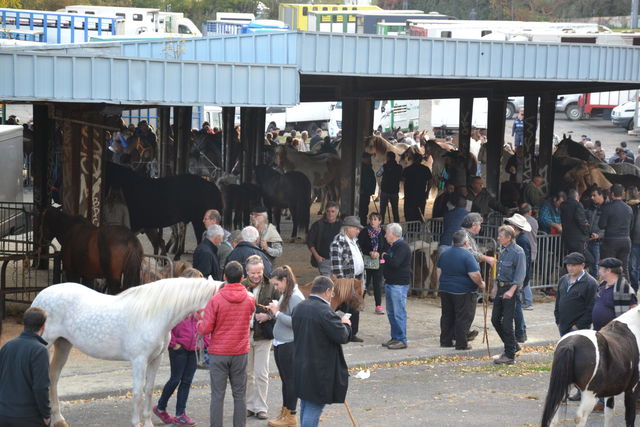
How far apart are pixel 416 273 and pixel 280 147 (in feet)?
35.8

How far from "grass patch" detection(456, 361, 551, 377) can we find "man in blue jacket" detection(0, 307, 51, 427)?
5.90 meters

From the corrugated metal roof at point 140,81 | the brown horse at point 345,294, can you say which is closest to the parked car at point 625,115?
the corrugated metal roof at point 140,81

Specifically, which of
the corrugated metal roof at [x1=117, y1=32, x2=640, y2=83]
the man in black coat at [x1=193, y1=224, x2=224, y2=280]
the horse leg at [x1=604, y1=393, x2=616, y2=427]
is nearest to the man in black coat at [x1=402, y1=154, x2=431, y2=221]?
the corrugated metal roof at [x1=117, y1=32, x2=640, y2=83]

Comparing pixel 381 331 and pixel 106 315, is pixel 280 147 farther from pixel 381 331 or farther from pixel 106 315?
pixel 106 315

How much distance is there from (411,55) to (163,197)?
17.9 ft

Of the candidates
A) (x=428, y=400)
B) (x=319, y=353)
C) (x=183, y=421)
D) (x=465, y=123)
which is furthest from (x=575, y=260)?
(x=465, y=123)

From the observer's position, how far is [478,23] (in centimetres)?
4566

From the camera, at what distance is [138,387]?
29.7ft

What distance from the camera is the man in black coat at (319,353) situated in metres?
8.10

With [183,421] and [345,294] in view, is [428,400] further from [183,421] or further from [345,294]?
[183,421]

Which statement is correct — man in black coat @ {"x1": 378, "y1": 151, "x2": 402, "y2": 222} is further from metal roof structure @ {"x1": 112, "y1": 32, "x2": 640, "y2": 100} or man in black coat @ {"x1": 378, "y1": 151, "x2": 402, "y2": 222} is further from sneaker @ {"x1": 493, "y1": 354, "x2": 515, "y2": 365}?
sneaker @ {"x1": 493, "y1": 354, "x2": 515, "y2": 365}

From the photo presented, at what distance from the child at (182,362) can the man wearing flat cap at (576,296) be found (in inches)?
152

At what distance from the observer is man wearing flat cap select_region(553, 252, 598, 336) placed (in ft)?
34.3

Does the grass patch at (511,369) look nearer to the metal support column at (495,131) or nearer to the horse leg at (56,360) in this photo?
the horse leg at (56,360)
